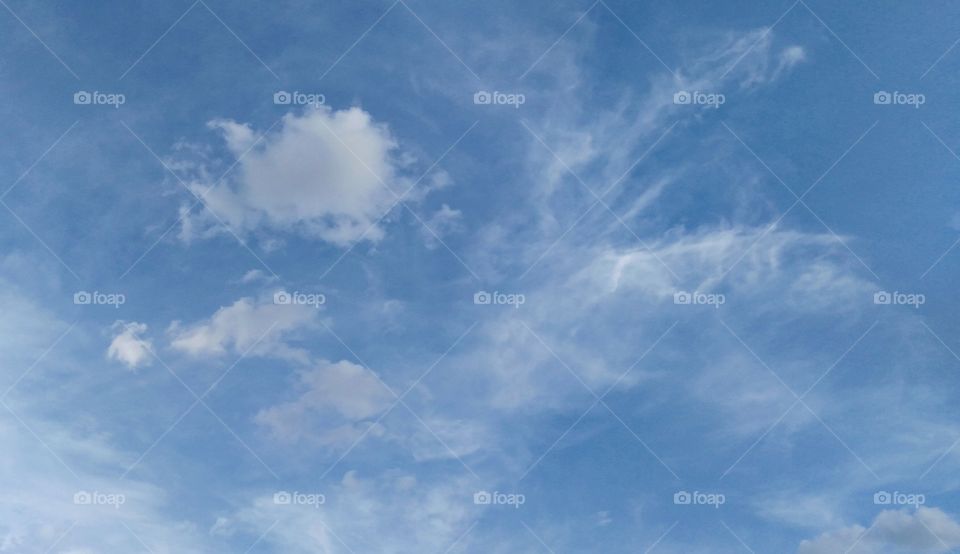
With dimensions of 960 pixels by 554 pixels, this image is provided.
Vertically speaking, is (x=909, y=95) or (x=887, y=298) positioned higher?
(x=909, y=95)

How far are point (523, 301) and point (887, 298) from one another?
2239 cm

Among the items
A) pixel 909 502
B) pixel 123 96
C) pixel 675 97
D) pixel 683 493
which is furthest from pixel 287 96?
pixel 909 502

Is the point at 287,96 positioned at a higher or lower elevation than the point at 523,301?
higher

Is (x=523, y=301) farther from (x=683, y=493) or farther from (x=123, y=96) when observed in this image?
(x=123, y=96)

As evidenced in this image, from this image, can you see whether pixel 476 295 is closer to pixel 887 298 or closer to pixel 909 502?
pixel 887 298

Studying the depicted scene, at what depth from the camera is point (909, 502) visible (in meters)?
69.6

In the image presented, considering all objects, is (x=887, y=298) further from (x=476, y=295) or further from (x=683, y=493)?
(x=476, y=295)

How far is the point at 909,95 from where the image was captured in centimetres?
6881

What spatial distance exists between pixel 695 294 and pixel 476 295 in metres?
13.6

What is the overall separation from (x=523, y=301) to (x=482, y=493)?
1208 centimetres

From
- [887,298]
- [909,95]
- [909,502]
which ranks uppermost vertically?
[909,95]

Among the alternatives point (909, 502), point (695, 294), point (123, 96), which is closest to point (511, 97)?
point (695, 294)

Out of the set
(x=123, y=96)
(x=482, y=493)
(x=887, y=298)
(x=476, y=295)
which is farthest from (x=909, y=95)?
(x=123, y=96)

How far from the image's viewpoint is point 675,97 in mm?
69125
